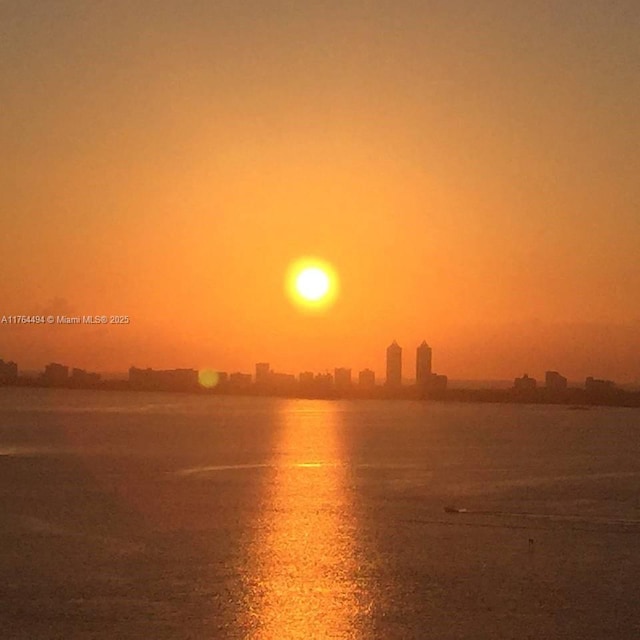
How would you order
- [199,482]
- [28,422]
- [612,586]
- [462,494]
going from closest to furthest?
[612,586]
[462,494]
[199,482]
[28,422]

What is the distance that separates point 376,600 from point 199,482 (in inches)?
605

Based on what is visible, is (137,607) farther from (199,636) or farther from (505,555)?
(505,555)

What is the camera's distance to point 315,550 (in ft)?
54.6

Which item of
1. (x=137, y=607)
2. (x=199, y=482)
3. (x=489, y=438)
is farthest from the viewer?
(x=489, y=438)

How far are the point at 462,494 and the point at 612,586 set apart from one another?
11.3 meters

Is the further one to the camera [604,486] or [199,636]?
[604,486]

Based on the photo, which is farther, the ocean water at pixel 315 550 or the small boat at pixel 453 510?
the small boat at pixel 453 510

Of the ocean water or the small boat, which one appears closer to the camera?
the ocean water

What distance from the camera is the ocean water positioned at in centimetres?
1183

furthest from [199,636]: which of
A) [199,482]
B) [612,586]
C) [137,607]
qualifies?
[199,482]

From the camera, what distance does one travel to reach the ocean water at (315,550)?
1183 cm

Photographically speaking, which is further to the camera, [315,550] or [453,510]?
[453,510]

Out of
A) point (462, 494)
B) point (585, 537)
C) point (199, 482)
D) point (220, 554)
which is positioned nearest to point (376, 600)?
point (220, 554)

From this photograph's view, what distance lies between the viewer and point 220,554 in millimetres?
15984
